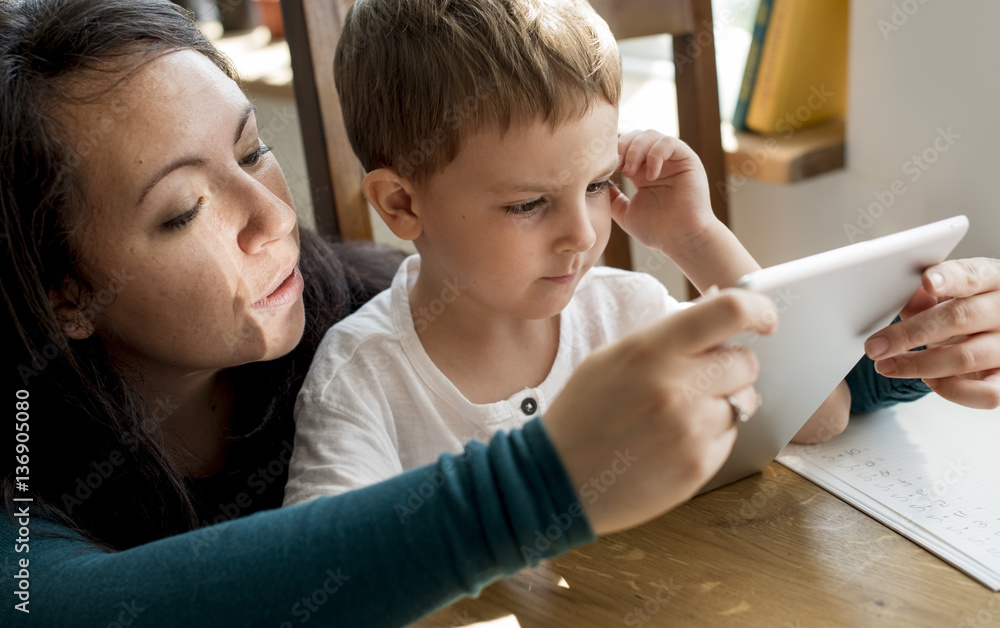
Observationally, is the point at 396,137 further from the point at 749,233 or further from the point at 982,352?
the point at 749,233

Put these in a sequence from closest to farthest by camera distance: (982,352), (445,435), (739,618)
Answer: (739,618) < (982,352) < (445,435)

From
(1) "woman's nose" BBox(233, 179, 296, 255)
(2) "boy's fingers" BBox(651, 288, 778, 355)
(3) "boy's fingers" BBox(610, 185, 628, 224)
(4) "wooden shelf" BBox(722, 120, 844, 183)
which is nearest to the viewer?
(2) "boy's fingers" BBox(651, 288, 778, 355)

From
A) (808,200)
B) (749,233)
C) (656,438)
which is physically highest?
(656,438)

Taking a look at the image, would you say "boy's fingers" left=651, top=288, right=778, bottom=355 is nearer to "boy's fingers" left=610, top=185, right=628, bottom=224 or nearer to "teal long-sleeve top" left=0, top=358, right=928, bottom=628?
"teal long-sleeve top" left=0, top=358, right=928, bottom=628

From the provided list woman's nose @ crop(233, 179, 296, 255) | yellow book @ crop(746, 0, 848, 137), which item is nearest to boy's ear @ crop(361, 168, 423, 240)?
woman's nose @ crop(233, 179, 296, 255)

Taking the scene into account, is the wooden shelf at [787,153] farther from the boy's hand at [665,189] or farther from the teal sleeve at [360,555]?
the teal sleeve at [360,555]

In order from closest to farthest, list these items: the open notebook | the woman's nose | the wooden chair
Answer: the open notebook < the woman's nose < the wooden chair

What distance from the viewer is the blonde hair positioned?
2.59 feet

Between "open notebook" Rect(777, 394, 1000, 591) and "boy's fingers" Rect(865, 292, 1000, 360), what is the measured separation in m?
0.12

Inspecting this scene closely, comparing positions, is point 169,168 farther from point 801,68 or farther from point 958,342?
point 801,68

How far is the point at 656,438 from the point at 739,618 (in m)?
0.22

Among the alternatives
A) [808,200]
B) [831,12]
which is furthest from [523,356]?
[831,12]

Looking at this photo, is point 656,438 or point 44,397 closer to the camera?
point 656,438

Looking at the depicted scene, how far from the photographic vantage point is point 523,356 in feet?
3.27
